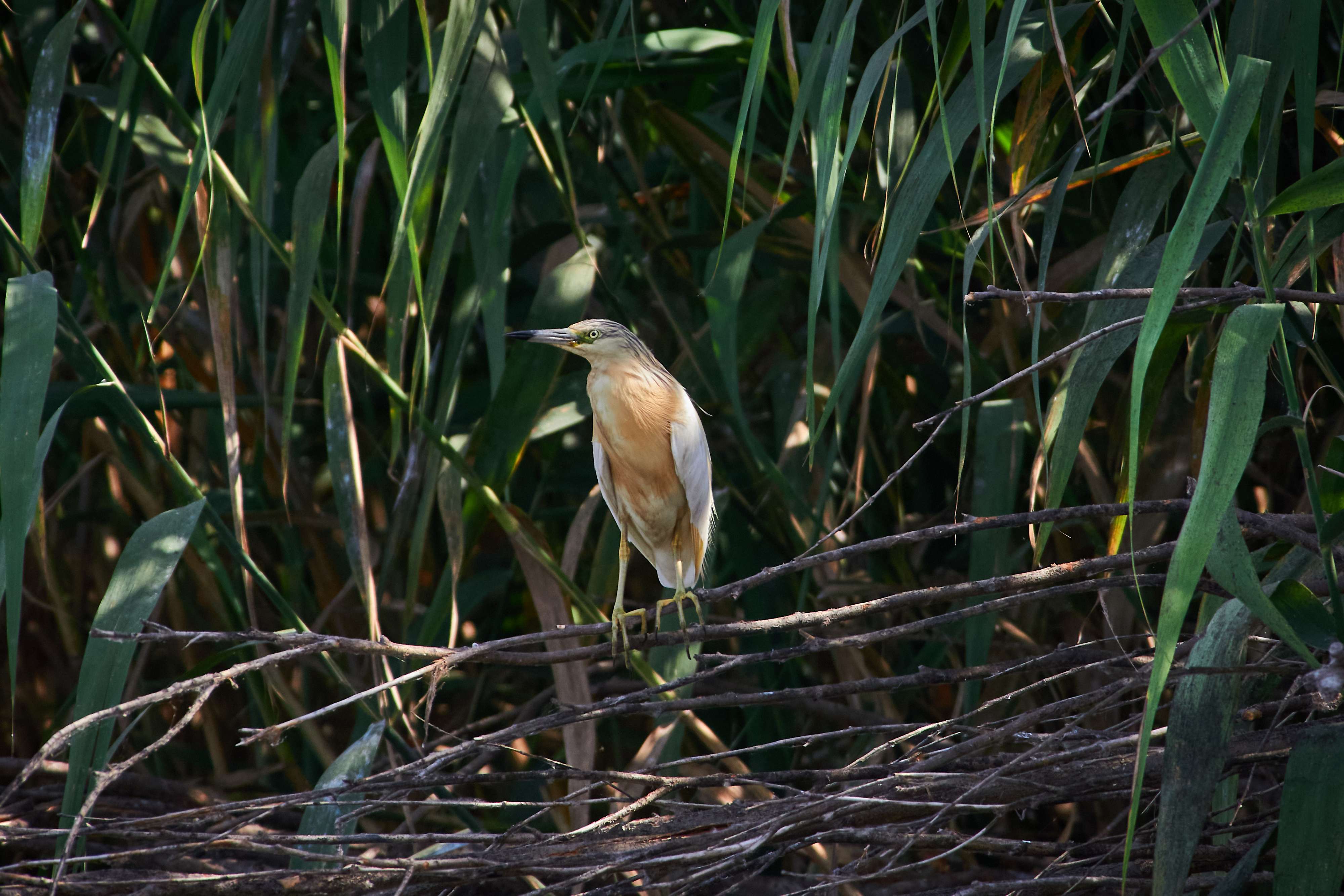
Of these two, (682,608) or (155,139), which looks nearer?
(682,608)

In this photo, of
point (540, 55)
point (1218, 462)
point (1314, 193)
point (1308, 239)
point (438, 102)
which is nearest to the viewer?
point (1218, 462)

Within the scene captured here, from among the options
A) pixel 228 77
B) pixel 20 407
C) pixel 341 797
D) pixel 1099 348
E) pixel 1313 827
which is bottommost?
pixel 341 797

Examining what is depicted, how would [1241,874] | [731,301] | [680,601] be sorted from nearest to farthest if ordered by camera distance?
[1241,874] < [680,601] < [731,301]

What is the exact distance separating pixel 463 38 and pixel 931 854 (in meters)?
1.90

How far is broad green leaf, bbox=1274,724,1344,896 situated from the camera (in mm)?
1057

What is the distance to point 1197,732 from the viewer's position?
1085 millimetres

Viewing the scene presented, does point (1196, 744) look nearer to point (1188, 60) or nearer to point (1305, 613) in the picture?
point (1305, 613)

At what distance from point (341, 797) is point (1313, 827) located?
1257 millimetres

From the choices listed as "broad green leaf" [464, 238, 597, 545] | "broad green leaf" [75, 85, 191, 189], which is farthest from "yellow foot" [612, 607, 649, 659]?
"broad green leaf" [75, 85, 191, 189]

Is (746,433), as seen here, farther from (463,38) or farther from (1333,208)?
(1333,208)

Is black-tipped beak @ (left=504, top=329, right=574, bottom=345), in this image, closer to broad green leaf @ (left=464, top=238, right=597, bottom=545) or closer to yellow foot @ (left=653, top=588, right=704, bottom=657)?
broad green leaf @ (left=464, top=238, right=597, bottom=545)

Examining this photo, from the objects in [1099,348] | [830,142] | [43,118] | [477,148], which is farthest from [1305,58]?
[43,118]

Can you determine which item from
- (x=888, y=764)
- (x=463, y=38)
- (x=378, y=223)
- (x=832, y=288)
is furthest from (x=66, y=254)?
(x=888, y=764)

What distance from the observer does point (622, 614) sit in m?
2.01
